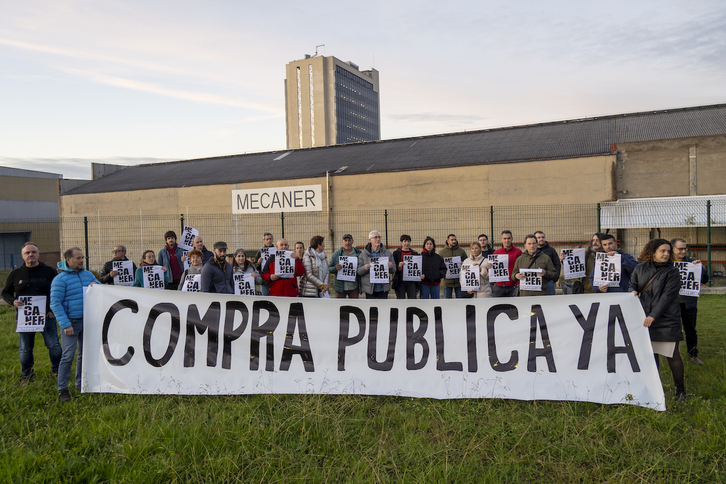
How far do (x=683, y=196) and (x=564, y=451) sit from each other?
60.5ft

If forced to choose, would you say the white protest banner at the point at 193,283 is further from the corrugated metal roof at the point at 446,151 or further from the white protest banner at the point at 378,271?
the corrugated metal roof at the point at 446,151

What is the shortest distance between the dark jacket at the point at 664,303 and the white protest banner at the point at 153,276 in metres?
6.72

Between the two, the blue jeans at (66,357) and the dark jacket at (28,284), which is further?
the dark jacket at (28,284)

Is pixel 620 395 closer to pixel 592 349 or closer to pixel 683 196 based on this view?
pixel 592 349

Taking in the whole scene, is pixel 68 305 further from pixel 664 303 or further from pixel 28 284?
pixel 664 303

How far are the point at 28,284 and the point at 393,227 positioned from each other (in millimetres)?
17146

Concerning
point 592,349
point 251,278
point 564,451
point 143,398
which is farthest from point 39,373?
point 592,349

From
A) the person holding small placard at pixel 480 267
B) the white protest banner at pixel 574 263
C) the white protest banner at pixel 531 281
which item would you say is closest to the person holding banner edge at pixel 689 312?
the white protest banner at pixel 574 263

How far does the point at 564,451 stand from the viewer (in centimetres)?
382

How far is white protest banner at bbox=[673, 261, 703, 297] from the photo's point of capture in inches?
232

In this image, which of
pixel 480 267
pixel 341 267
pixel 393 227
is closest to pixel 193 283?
pixel 341 267

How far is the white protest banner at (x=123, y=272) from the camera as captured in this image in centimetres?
768

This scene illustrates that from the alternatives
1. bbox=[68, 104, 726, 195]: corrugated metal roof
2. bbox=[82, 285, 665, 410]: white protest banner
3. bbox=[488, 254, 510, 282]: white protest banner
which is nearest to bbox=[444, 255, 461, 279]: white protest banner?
bbox=[488, 254, 510, 282]: white protest banner

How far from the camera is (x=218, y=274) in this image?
656cm
